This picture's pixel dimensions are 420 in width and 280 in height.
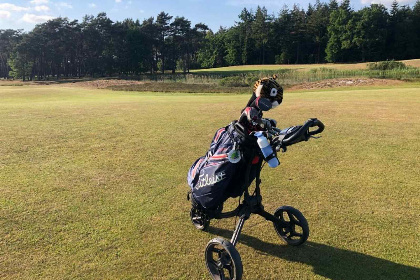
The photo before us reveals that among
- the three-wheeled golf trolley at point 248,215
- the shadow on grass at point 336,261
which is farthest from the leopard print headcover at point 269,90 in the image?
the shadow on grass at point 336,261

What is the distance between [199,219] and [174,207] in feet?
2.63

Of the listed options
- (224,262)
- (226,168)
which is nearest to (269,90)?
(226,168)

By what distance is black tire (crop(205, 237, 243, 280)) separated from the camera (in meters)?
2.96

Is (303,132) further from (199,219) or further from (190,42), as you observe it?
(190,42)

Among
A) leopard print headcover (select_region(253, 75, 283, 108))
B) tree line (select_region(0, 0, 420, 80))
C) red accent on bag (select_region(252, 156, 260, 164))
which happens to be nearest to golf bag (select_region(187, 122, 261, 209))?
red accent on bag (select_region(252, 156, 260, 164))

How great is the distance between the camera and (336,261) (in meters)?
3.45

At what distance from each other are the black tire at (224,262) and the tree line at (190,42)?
70247 millimetres

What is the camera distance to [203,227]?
4.04 metres

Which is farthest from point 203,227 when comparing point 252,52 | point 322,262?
point 252,52

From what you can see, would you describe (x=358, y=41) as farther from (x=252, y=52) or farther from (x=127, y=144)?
(x=127, y=144)

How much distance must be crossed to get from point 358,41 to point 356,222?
85.4 metres

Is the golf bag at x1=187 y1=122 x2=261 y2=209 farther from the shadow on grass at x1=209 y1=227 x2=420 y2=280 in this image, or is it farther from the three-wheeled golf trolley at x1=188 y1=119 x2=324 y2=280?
the shadow on grass at x1=209 y1=227 x2=420 y2=280

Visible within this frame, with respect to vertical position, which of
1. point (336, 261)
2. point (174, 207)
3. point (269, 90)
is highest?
point (269, 90)

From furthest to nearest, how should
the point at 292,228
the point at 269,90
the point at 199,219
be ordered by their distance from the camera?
the point at 199,219 → the point at 292,228 → the point at 269,90
